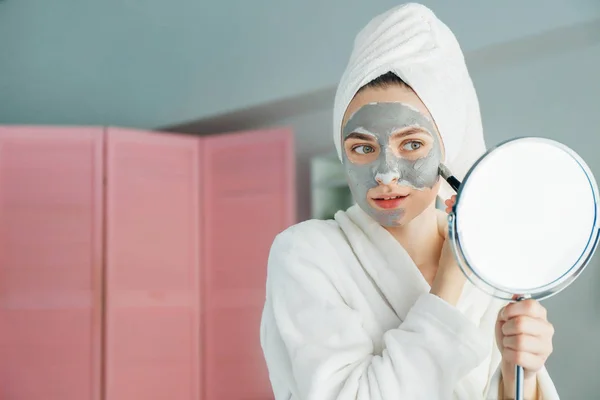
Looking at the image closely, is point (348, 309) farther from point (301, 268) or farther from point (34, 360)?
point (34, 360)

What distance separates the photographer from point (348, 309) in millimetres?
934

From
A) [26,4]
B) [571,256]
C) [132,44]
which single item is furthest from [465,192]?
[26,4]

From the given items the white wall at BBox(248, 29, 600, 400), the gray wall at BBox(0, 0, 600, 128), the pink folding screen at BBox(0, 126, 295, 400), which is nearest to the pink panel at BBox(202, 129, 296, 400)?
the pink folding screen at BBox(0, 126, 295, 400)

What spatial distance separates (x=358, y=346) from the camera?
90 cm

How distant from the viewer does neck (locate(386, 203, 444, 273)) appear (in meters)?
1.02

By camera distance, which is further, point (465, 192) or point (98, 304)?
point (98, 304)

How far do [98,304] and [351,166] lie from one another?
7.29 ft

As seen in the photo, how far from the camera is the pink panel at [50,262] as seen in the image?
2922 mm

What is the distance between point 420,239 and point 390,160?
0.47 ft

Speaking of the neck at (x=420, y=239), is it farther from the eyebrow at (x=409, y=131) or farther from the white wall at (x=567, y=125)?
the white wall at (x=567, y=125)

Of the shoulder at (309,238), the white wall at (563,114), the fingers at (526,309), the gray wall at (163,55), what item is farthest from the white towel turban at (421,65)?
the gray wall at (163,55)

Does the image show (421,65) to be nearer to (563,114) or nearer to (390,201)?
(390,201)

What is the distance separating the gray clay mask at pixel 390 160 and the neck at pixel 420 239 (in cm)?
5

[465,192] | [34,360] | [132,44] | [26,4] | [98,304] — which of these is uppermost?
[26,4]
